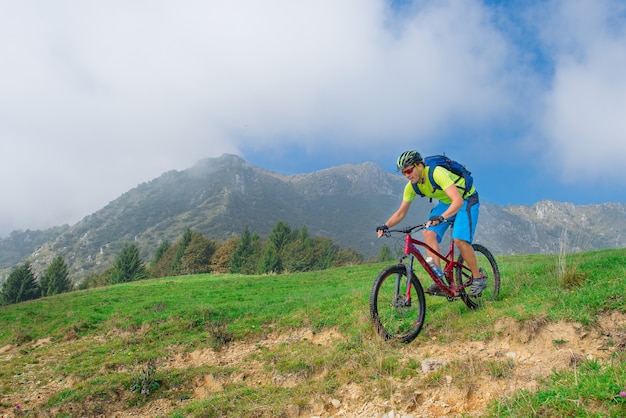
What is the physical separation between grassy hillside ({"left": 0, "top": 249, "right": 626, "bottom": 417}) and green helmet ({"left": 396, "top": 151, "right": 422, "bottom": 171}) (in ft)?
9.31

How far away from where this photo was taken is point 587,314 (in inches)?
200

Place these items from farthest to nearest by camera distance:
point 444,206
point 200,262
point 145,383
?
1. point 200,262
2. point 145,383
3. point 444,206

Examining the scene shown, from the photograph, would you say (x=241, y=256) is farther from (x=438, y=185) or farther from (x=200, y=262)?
(x=438, y=185)

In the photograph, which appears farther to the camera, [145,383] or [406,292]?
[145,383]

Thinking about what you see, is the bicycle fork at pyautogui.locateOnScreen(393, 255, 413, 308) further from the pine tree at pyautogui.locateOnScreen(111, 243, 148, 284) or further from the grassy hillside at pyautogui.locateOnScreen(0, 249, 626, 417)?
the pine tree at pyautogui.locateOnScreen(111, 243, 148, 284)

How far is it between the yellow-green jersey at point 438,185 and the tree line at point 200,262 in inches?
2452

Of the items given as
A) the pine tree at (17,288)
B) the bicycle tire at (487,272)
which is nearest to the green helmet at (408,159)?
the bicycle tire at (487,272)

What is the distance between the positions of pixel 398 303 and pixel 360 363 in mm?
1104

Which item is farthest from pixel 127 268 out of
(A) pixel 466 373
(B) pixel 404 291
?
(A) pixel 466 373

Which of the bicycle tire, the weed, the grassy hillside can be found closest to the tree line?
the grassy hillside

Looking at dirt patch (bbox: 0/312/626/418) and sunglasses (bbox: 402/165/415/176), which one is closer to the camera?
dirt patch (bbox: 0/312/626/418)

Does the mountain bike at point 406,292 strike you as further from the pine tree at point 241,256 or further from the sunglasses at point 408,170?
→ the pine tree at point 241,256

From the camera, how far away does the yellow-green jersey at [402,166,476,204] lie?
19.2 feet

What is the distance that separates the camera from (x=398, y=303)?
5809 millimetres
